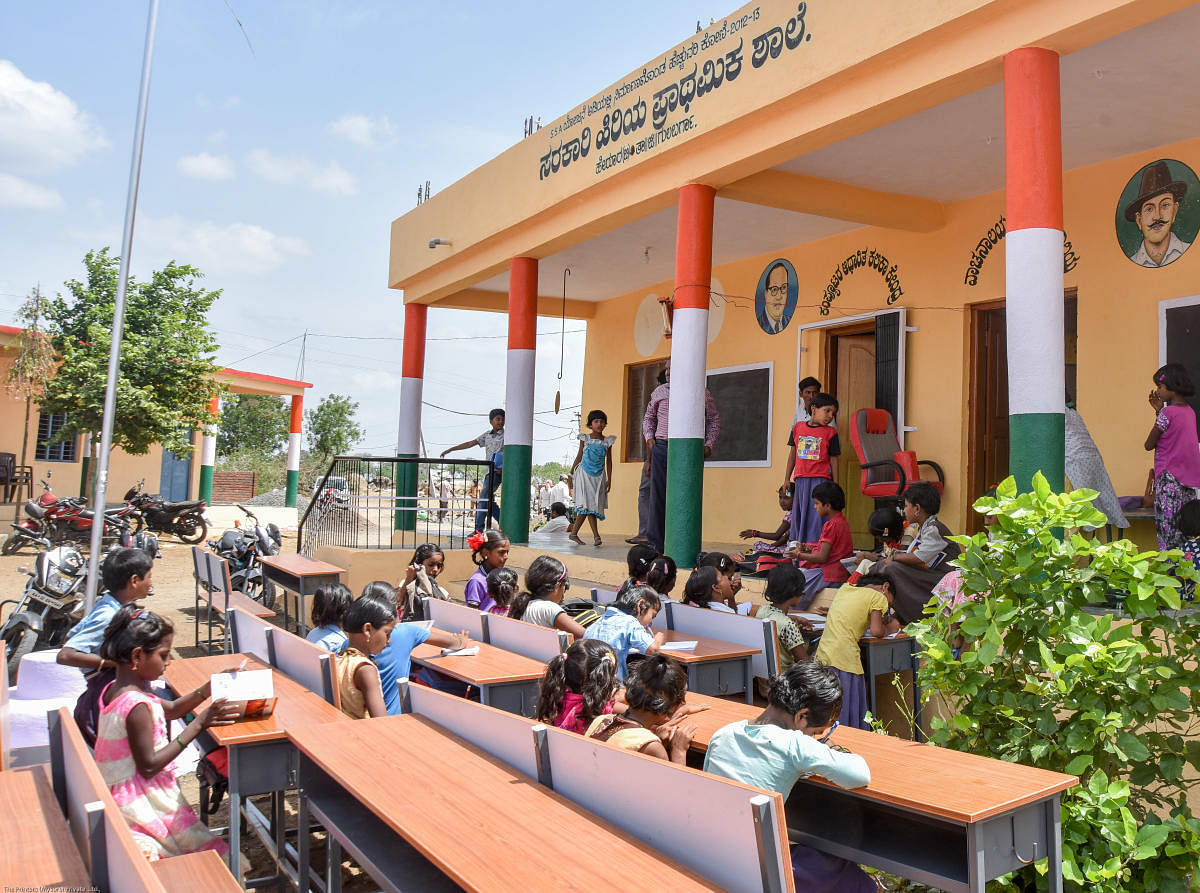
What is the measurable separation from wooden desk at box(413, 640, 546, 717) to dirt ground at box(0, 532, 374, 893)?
93 cm

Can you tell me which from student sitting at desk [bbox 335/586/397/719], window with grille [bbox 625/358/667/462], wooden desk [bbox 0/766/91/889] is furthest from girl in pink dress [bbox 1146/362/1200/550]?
window with grille [bbox 625/358/667/462]

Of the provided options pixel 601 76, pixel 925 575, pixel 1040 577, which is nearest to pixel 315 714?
pixel 1040 577

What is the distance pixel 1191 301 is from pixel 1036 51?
2.93 meters

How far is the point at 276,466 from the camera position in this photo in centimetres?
3800

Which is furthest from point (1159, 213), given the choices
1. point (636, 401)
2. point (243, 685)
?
point (243, 685)

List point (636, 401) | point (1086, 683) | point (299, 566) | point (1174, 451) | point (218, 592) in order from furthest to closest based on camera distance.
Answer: point (636, 401) → point (218, 592) → point (299, 566) → point (1174, 451) → point (1086, 683)

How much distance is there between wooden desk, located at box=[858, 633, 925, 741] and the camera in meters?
4.77

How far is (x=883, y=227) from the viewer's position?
28.0 ft

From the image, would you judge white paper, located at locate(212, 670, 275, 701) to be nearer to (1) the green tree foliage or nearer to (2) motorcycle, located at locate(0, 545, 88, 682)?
(1) the green tree foliage

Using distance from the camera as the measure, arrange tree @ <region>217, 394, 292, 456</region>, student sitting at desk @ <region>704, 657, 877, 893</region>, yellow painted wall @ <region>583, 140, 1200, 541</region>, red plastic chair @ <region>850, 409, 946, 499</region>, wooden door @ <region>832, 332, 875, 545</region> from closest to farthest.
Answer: student sitting at desk @ <region>704, 657, 877, 893</region>
yellow painted wall @ <region>583, 140, 1200, 541</region>
red plastic chair @ <region>850, 409, 946, 499</region>
wooden door @ <region>832, 332, 875, 545</region>
tree @ <region>217, 394, 292, 456</region>

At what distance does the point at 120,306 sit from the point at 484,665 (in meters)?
3.32

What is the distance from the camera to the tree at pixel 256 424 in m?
41.4

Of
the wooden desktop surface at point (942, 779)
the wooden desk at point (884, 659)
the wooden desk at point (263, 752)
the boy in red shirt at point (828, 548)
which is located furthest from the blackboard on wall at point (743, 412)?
the wooden desk at point (263, 752)

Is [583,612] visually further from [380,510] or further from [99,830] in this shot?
[380,510]
